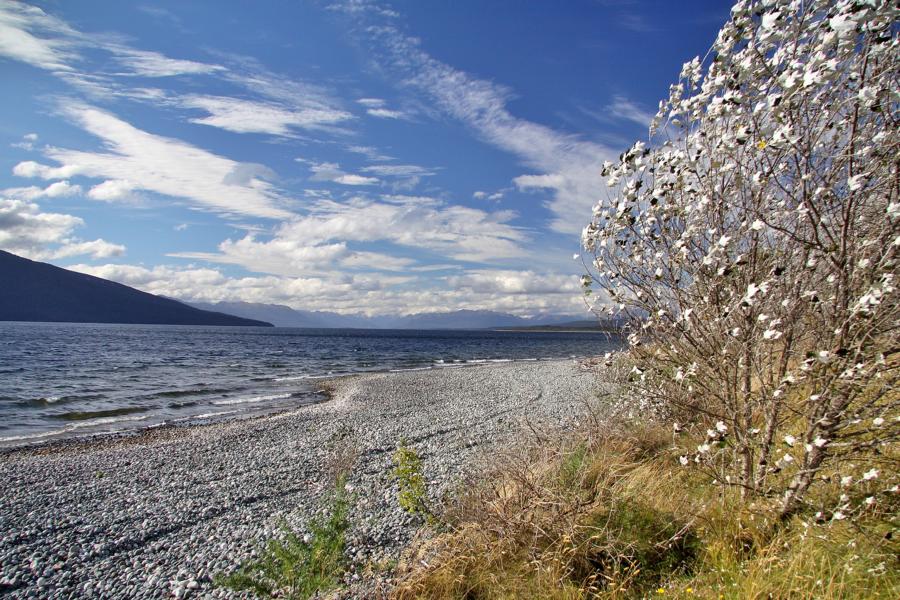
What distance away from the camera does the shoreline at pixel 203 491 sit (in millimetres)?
7238

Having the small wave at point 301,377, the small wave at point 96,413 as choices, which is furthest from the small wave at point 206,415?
the small wave at point 301,377

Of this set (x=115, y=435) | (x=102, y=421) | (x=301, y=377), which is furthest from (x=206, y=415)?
(x=301, y=377)

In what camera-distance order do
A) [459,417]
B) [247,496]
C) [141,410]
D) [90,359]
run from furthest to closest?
[90,359], [141,410], [459,417], [247,496]

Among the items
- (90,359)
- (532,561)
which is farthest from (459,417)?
(90,359)

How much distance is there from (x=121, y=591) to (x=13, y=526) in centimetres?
438

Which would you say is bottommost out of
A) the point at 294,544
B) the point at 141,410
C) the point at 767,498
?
the point at 141,410

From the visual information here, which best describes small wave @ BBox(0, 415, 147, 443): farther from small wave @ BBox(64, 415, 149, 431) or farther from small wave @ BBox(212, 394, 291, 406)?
small wave @ BBox(212, 394, 291, 406)

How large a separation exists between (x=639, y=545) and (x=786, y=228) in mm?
3489

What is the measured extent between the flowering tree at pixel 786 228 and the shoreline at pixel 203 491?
389cm

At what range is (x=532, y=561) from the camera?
4918 mm

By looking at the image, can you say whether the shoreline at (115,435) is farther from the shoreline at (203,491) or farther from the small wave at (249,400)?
the small wave at (249,400)

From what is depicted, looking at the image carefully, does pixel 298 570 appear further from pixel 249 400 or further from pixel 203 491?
pixel 249 400

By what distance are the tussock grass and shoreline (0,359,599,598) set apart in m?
1.83

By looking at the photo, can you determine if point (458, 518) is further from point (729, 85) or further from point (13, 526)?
point (13, 526)
